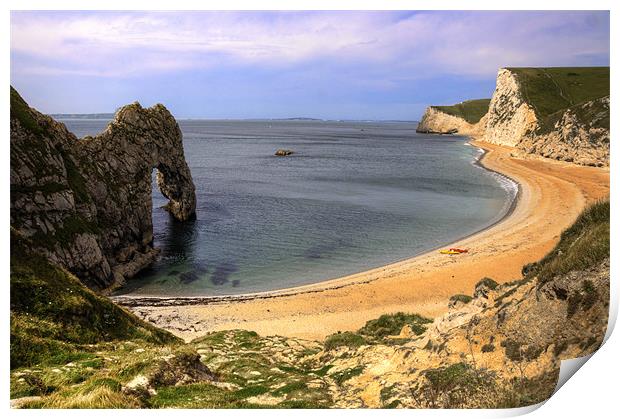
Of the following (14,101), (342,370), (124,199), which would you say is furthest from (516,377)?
(124,199)

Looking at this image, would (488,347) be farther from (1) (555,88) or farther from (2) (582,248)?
(1) (555,88)

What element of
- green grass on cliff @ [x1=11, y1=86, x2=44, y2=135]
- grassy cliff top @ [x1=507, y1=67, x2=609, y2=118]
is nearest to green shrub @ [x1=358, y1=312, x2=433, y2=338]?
green grass on cliff @ [x1=11, y1=86, x2=44, y2=135]

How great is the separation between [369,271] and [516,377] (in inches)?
1032

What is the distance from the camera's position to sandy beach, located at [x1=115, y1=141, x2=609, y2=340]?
26.7 metres

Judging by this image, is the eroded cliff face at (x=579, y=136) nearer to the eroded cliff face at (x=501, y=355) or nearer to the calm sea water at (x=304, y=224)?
the calm sea water at (x=304, y=224)

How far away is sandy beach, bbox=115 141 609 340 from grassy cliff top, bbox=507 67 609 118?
315 ft

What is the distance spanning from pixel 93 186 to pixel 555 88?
15014 cm

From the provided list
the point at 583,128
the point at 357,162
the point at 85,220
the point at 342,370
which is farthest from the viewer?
the point at 357,162

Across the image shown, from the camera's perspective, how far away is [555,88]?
14350 cm

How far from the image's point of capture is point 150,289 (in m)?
34.1

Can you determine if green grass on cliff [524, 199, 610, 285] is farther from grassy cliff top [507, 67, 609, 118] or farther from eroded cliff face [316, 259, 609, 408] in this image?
grassy cliff top [507, 67, 609, 118]

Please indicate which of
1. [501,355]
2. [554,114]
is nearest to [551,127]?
[554,114]
